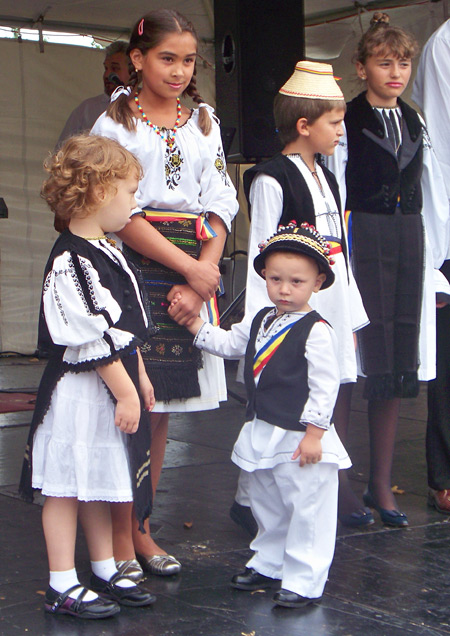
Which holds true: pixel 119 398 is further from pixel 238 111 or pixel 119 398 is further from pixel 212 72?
pixel 212 72

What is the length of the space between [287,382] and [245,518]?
0.80 metres

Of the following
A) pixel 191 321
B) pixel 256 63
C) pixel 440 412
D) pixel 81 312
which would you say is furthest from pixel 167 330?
pixel 256 63

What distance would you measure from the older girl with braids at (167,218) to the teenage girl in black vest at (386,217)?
0.65 meters

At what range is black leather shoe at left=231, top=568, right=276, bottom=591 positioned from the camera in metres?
2.64

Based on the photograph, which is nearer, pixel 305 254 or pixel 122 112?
pixel 305 254

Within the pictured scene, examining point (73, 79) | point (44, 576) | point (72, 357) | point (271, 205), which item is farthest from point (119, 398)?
point (73, 79)

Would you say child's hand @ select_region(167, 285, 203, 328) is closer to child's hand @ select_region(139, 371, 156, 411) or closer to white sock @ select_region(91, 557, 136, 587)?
child's hand @ select_region(139, 371, 156, 411)

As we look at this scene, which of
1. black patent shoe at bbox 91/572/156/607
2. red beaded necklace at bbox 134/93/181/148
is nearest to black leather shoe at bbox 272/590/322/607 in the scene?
black patent shoe at bbox 91/572/156/607

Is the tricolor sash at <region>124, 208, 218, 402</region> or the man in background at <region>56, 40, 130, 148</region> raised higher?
the man in background at <region>56, 40, 130, 148</region>

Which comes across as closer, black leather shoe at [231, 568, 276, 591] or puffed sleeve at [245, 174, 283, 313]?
black leather shoe at [231, 568, 276, 591]

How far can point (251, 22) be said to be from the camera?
5.72 m

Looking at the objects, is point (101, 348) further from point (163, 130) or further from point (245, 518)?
point (245, 518)

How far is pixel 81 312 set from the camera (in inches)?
92.1

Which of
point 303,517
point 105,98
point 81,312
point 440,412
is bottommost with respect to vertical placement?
point 303,517
